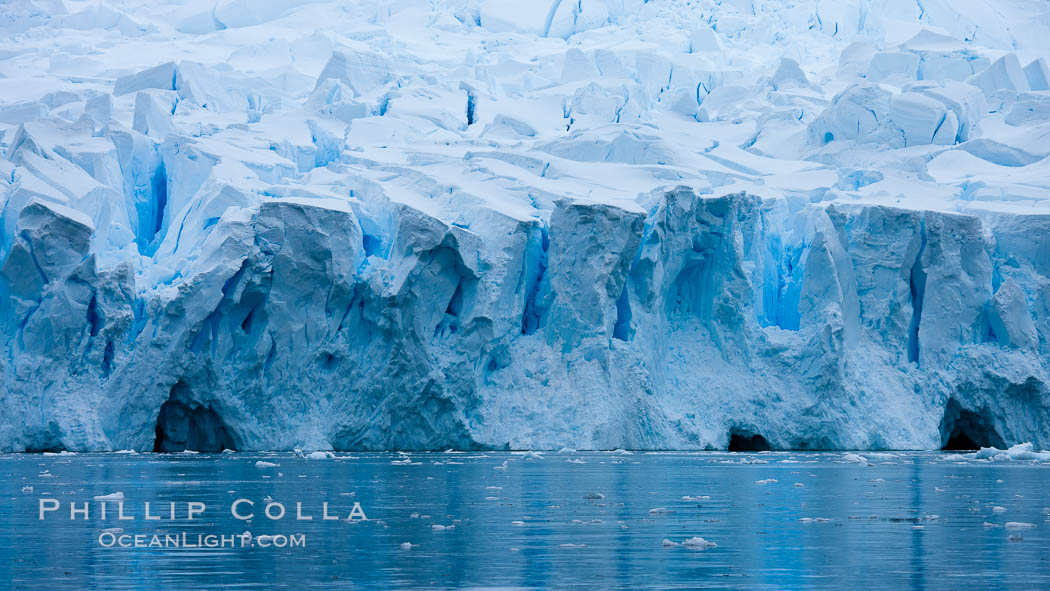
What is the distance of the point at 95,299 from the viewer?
1945 cm

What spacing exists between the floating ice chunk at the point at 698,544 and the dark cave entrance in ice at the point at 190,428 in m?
14.0

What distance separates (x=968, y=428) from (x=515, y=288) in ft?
27.7

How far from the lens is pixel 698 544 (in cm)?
657

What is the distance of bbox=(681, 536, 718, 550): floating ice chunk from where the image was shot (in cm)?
652

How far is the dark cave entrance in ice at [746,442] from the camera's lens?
20.8m

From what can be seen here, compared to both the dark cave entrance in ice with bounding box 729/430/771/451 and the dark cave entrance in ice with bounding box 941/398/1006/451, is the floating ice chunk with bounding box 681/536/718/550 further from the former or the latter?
the dark cave entrance in ice with bounding box 941/398/1006/451

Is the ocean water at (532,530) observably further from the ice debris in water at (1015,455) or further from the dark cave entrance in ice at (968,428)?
the dark cave entrance in ice at (968,428)

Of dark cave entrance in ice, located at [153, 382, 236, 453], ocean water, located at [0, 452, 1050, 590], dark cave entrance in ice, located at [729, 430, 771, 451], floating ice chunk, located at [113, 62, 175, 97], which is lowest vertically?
dark cave entrance in ice, located at [729, 430, 771, 451]

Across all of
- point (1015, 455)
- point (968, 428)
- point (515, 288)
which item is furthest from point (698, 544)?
point (968, 428)

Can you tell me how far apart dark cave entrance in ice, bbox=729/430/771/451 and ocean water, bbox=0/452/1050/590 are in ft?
22.3

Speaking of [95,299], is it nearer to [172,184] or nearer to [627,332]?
[172,184]

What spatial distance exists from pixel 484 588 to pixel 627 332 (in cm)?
1537

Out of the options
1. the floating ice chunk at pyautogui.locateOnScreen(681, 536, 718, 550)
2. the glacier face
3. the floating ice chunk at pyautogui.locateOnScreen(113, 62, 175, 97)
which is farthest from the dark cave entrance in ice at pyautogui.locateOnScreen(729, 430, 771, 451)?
the floating ice chunk at pyautogui.locateOnScreen(113, 62, 175, 97)

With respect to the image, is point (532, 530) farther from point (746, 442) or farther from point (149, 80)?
→ point (149, 80)
